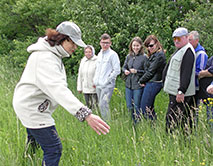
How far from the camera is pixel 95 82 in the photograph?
18.6 ft

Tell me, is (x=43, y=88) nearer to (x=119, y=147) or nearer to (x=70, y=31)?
(x=70, y=31)

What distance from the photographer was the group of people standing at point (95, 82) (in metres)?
2.71

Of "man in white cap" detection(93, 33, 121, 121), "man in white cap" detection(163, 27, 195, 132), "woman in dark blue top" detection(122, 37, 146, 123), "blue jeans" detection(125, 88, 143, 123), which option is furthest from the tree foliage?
"man in white cap" detection(163, 27, 195, 132)

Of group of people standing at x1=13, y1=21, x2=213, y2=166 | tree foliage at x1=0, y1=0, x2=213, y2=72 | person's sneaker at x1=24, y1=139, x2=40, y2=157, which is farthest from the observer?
tree foliage at x1=0, y1=0, x2=213, y2=72

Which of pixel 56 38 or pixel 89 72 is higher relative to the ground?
pixel 56 38

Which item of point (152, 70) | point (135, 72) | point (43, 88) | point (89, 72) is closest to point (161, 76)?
point (152, 70)

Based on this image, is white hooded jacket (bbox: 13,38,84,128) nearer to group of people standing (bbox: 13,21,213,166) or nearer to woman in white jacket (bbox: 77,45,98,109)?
group of people standing (bbox: 13,21,213,166)

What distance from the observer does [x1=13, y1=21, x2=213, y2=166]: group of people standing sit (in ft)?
8.87

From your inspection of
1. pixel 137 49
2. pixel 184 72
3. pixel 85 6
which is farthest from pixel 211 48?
pixel 85 6

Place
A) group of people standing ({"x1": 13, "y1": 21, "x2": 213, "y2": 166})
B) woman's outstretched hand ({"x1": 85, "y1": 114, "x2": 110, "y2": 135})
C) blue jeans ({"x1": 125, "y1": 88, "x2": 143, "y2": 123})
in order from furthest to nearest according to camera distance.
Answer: blue jeans ({"x1": 125, "y1": 88, "x2": 143, "y2": 123}) → group of people standing ({"x1": 13, "y1": 21, "x2": 213, "y2": 166}) → woman's outstretched hand ({"x1": 85, "y1": 114, "x2": 110, "y2": 135})

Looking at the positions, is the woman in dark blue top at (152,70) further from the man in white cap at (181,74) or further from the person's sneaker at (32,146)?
the person's sneaker at (32,146)

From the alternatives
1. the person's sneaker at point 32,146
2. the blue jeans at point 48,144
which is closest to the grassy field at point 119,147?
the person's sneaker at point 32,146

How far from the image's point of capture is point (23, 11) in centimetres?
1064

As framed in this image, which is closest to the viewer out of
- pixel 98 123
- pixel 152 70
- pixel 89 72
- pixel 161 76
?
pixel 98 123
